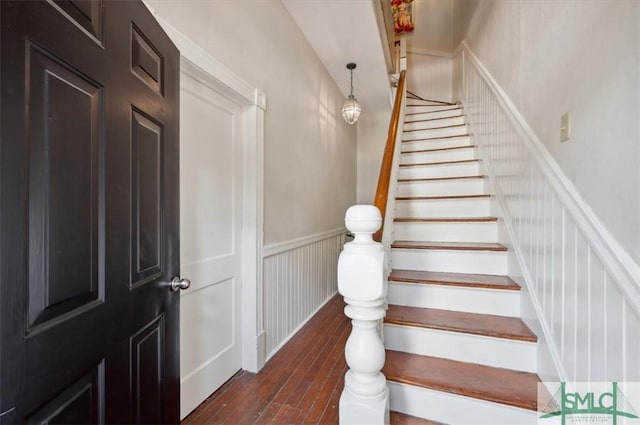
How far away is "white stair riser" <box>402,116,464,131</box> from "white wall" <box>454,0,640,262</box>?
172cm

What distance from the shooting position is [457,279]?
1728 millimetres

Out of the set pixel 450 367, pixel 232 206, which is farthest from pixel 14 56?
pixel 450 367

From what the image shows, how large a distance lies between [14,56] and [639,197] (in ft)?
4.97

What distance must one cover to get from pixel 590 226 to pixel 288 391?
5.60 ft

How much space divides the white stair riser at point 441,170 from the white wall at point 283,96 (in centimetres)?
95

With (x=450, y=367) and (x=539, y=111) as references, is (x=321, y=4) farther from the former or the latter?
(x=450, y=367)

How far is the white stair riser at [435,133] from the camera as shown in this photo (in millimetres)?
3254

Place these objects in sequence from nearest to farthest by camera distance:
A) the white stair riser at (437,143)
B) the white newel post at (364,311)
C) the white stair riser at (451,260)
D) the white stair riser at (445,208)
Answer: the white newel post at (364,311), the white stair riser at (451,260), the white stair riser at (445,208), the white stair riser at (437,143)

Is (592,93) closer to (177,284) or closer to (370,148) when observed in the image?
(177,284)

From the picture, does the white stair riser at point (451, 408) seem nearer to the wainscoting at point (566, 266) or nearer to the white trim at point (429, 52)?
the wainscoting at point (566, 266)

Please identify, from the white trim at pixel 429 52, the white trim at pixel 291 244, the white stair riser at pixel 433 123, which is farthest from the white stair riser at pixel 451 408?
the white trim at pixel 429 52

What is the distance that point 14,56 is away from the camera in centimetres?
52

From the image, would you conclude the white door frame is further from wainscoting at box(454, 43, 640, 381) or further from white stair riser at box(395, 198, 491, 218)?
wainscoting at box(454, 43, 640, 381)

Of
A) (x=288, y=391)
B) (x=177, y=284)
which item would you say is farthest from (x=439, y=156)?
(x=177, y=284)
